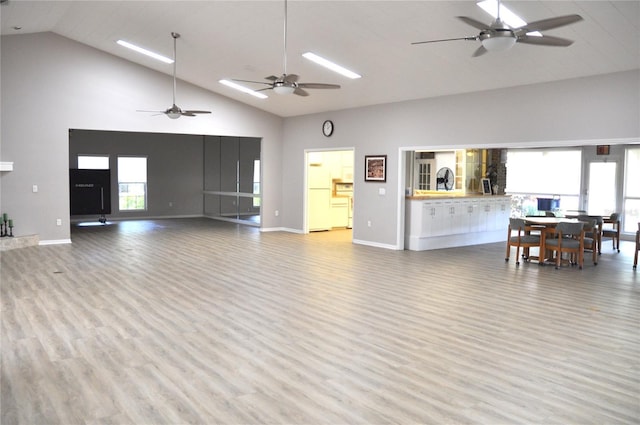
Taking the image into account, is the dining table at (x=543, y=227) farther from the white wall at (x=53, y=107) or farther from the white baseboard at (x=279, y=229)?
the white wall at (x=53, y=107)

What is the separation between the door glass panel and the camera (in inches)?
469

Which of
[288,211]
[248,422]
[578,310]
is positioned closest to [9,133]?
[288,211]

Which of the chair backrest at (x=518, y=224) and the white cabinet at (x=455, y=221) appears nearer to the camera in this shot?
the chair backrest at (x=518, y=224)

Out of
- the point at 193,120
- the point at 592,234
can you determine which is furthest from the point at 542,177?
the point at 193,120

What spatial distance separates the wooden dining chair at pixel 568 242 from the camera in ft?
24.8

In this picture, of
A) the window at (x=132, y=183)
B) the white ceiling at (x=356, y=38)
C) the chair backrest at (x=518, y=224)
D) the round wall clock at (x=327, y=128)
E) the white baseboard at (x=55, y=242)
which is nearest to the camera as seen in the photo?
the white ceiling at (x=356, y=38)

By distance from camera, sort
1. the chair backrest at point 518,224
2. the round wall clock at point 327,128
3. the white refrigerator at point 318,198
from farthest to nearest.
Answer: the white refrigerator at point 318,198
the round wall clock at point 327,128
the chair backrest at point 518,224

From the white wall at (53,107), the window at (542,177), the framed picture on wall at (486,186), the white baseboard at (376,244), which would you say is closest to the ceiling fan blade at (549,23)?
the white baseboard at (376,244)

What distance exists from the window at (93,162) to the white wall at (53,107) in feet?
14.5

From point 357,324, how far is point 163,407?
219cm

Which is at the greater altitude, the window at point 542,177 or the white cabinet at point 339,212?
the window at point 542,177

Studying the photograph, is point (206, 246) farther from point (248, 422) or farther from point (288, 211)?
point (248, 422)

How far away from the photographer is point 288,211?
12531 millimetres

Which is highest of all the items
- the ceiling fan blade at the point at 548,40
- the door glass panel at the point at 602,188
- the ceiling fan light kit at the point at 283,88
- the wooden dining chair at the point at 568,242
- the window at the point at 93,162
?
the ceiling fan blade at the point at 548,40
